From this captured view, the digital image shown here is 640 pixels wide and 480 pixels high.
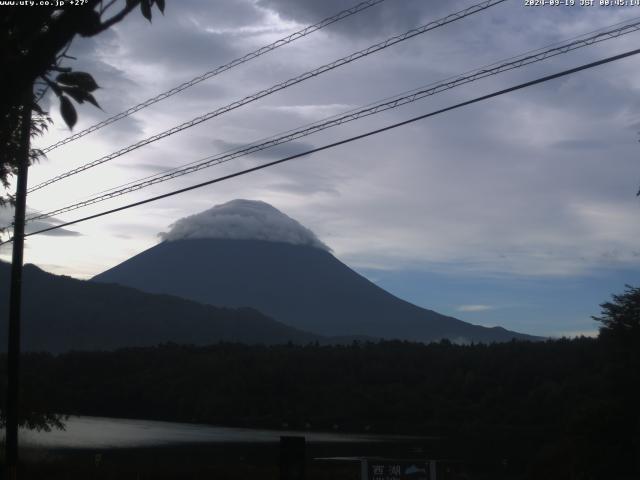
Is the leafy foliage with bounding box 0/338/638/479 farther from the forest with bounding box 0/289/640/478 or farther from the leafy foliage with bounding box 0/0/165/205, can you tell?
the leafy foliage with bounding box 0/0/165/205

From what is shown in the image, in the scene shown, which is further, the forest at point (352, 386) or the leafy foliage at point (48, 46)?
the forest at point (352, 386)

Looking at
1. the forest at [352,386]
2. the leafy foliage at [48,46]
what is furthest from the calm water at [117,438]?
the leafy foliage at [48,46]

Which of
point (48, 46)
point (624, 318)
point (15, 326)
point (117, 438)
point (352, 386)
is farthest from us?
point (352, 386)

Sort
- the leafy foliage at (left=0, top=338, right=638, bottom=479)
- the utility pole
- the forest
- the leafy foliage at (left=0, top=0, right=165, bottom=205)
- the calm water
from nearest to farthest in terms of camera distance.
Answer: the leafy foliage at (left=0, top=0, right=165, bottom=205), the utility pole, the calm water, the forest, the leafy foliage at (left=0, top=338, right=638, bottom=479)

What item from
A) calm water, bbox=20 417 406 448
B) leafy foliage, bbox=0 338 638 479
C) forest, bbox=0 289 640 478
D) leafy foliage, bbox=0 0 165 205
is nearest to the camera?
leafy foliage, bbox=0 0 165 205

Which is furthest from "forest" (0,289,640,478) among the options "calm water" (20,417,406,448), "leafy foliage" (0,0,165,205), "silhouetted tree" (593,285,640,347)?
"leafy foliage" (0,0,165,205)

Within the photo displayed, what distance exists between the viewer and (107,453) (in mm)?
53938

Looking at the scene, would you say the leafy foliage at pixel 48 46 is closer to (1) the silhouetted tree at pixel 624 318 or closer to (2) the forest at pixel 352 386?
(1) the silhouetted tree at pixel 624 318

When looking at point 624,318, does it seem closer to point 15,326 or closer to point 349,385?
point 15,326

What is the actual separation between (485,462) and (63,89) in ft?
189

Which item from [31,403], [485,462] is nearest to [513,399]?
[485,462]

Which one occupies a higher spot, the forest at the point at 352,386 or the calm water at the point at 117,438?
the forest at the point at 352,386

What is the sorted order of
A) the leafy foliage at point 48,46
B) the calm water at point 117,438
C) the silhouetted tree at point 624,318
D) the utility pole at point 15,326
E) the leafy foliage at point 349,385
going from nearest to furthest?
1. the leafy foliage at point 48,46
2. the utility pole at point 15,326
3. the silhouetted tree at point 624,318
4. the calm water at point 117,438
5. the leafy foliage at point 349,385

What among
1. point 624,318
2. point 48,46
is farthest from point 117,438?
point 48,46
